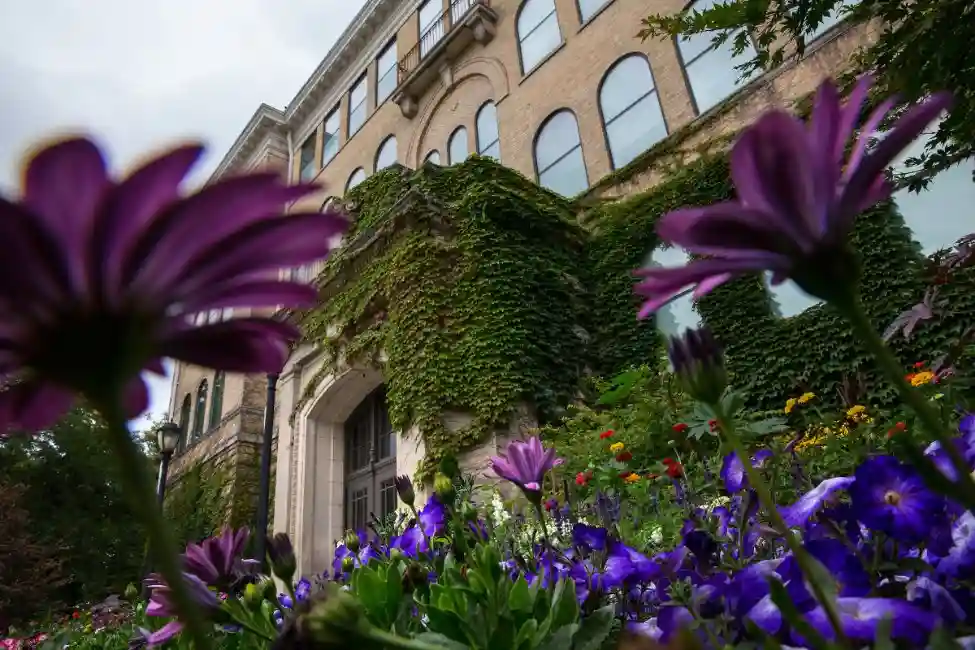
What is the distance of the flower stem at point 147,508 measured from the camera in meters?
0.38

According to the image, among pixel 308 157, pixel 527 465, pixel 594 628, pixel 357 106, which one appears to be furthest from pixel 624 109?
pixel 308 157

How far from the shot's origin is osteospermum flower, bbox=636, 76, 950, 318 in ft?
1.88

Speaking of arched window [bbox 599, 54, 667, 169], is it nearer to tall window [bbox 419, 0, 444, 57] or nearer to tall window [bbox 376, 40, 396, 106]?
tall window [bbox 419, 0, 444, 57]

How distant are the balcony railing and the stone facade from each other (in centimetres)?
6

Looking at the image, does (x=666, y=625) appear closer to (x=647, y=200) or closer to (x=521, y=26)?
(x=647, y=200)

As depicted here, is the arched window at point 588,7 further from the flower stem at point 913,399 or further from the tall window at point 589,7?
the flower stem at point 913,399

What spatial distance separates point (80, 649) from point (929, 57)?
5.16 meters

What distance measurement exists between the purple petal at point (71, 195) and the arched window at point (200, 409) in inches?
817

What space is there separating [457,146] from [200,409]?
39.6 ft

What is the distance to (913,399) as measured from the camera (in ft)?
1.63

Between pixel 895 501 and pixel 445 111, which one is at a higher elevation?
pixel 445 111

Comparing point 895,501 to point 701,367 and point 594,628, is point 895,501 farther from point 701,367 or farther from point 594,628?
point 594,628

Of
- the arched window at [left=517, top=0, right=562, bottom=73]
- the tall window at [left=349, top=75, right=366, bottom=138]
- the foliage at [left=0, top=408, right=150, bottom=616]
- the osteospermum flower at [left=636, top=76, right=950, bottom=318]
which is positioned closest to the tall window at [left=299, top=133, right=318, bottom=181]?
the tall window at [left=349, top=75, right=366, bottom=138]

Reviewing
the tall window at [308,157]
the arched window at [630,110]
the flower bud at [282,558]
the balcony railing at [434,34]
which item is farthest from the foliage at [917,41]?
the tall window at [308,157]
